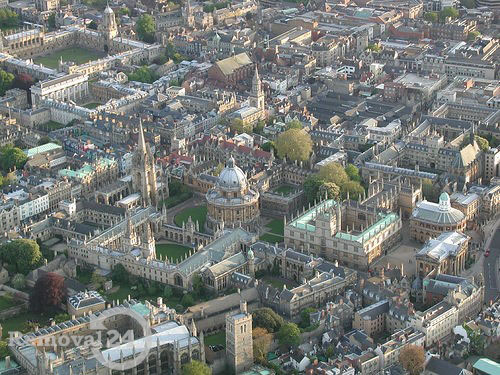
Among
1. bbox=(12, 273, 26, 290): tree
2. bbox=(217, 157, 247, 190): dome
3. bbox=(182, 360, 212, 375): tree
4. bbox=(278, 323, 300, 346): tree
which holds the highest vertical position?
bbox=(217, 157, 247, 190): dome

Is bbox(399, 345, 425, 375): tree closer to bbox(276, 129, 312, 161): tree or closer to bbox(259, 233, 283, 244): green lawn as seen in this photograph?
bbox(259, 233, 283, 244): green lawn

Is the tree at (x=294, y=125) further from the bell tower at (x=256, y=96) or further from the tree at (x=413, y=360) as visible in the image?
the tree at (x=413, y=360)

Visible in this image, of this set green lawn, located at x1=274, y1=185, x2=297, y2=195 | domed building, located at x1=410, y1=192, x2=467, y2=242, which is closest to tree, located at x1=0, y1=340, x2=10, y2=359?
green lawn, located at x1=274, y1=185, x2=297, y2=195

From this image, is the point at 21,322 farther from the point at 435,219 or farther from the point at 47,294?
the point at 435,219

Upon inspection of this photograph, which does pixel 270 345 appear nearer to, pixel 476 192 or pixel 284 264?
pixel 284 264

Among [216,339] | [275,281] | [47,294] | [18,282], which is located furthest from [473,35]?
[47,294]

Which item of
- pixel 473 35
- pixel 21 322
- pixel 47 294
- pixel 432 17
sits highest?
pixel 432 17

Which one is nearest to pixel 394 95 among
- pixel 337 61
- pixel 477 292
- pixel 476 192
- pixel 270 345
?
pixel 337 61
